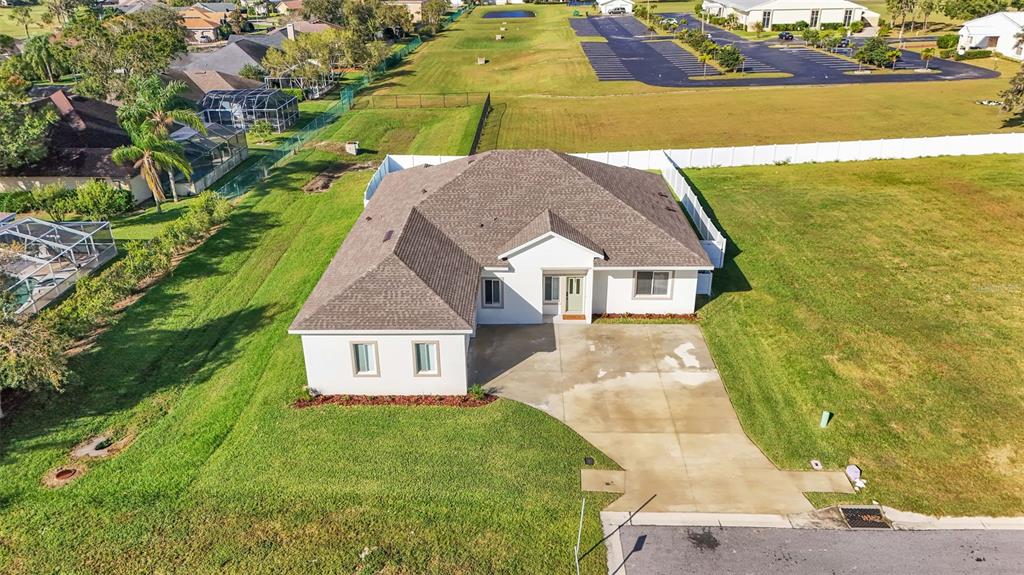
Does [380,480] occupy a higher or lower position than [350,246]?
lower

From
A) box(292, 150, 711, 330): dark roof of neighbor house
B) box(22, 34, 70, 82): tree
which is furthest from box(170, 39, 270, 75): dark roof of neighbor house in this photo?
box(292, 150, 711, 330): dark roof of neighbor house

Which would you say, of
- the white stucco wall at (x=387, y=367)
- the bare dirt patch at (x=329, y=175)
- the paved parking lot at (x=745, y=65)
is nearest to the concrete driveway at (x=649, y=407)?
the white stucco wall at (x=387, y=367)

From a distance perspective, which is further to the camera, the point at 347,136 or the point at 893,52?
the point at 893,52

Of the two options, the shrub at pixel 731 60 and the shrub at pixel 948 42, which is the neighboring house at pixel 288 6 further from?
the shrub at pixel 948 42

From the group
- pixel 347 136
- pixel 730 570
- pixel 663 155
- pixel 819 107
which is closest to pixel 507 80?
pixel 347 136

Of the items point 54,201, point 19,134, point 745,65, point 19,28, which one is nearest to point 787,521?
point 54,201

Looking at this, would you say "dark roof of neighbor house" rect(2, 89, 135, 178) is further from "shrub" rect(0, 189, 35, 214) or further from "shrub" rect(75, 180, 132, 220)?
"shrub" rect(0, 189, 35, 214)

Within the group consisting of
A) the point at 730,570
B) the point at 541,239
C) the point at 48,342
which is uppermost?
the point at 541,239

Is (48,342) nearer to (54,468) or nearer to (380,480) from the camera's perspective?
(54,468)
